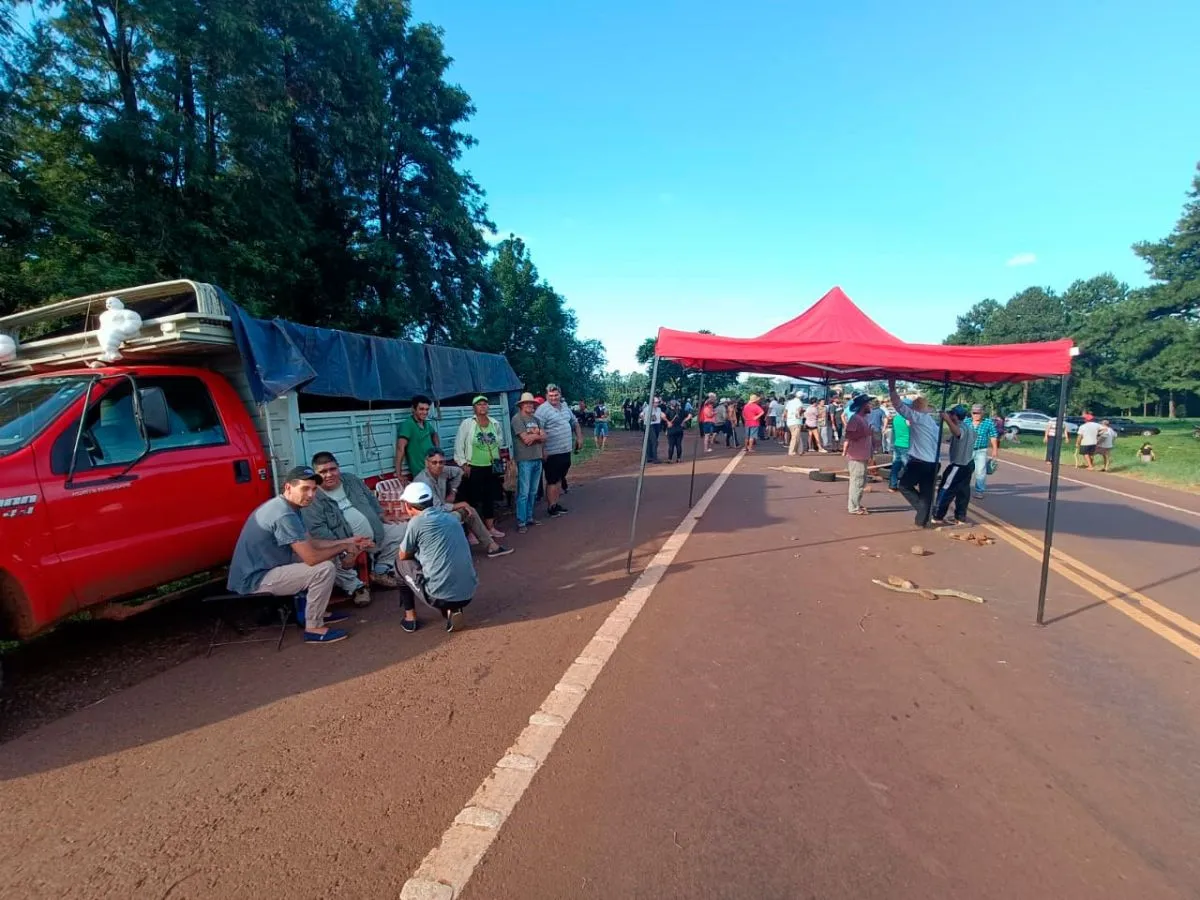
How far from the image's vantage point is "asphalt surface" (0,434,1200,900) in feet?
6.88

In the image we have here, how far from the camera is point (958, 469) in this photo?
8.06m

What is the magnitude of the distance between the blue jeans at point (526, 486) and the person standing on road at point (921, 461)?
5274mm

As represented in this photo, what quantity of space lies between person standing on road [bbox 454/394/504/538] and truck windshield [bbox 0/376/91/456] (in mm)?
3628

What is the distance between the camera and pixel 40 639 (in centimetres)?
421

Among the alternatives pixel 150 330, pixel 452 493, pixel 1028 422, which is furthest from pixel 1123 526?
pixel 1028 422

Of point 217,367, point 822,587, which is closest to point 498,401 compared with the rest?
point 217,367

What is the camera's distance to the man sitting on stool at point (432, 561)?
13.9 ft

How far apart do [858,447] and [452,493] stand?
19.5 ft

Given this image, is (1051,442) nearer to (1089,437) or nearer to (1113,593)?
(1089,437)

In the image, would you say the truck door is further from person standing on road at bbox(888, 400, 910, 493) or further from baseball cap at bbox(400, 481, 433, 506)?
Answer: person standing on road at bbox(888, 400, 910, 493)

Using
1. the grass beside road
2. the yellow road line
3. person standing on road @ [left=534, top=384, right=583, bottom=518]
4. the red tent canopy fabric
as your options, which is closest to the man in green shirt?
person standing on road @ [left=534, top=384, right=583, bottom=518]

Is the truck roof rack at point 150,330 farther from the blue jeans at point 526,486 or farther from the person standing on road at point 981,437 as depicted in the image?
the person standing on road at point 981,437

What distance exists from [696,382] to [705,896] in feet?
132

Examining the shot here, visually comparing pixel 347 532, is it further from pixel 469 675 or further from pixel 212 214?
pixel 212 214
